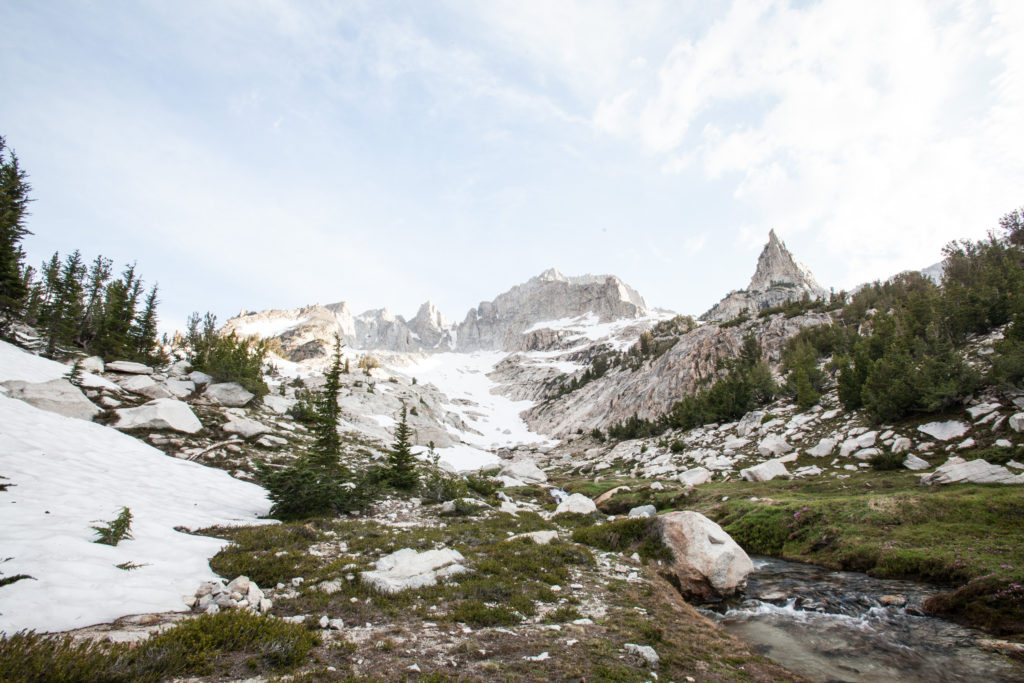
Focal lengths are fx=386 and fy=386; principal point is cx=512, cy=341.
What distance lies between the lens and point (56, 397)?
20172 millimetres

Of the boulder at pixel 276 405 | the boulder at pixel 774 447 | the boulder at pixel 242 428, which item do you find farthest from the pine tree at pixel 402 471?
the boulder at pixel 774 447

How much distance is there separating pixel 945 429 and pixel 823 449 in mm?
6860

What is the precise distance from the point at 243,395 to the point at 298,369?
65.2 metres

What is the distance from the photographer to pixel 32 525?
8.92 metres

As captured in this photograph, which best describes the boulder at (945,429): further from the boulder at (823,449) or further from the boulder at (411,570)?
the boulder at (411,570)

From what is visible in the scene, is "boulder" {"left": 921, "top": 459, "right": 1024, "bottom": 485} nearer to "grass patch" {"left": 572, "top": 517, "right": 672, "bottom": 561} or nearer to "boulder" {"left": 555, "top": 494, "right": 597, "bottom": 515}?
"grass patch" {"left": 572, "top": 517, "right": 672, "bottom": 561}

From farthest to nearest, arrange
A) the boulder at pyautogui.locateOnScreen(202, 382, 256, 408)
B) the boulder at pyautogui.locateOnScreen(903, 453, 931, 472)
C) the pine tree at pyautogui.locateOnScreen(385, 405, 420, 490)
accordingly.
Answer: the boulder at pyautogui.locateOnScreen(202, 382, 256, 408)
the pine tree at pyautogui.locateOnScreen(385, 405, 420, 490)
the boulder at pyautogui.locateOnScreen(903, 453, 931, 472)

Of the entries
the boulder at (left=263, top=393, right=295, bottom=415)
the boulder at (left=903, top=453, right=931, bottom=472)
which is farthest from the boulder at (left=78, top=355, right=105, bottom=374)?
the boulder at (left=903, top=453, right=931, bottom=472)

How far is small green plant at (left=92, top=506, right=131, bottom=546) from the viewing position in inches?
357

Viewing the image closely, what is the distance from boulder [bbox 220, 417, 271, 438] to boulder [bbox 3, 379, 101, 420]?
21.2 ft

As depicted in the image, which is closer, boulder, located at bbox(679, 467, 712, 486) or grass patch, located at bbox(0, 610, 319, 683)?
grass patch, located at bbox(0, 610, 319, 683)

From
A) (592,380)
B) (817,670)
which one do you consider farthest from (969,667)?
(592,380)

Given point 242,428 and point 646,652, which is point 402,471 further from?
point 646,652

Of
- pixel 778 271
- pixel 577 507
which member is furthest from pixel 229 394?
pixel 778 271
